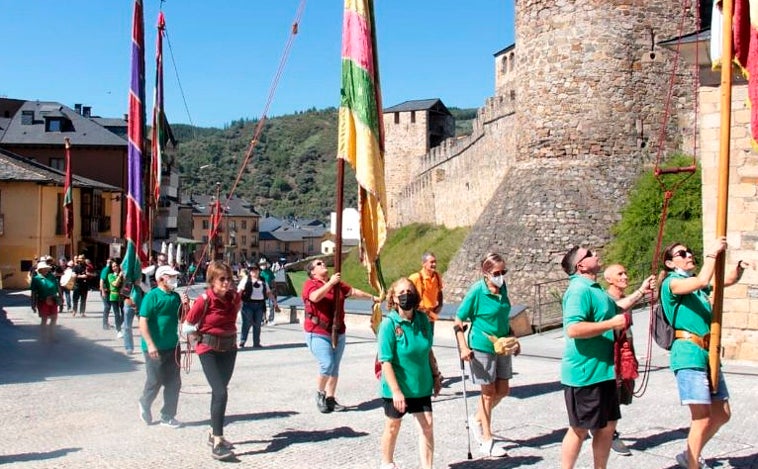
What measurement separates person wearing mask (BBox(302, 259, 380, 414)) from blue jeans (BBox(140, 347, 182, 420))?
143 centimetres

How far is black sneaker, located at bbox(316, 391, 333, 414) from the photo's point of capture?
8.38 meters

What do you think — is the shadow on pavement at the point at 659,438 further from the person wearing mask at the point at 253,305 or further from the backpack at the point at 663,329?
the person wearing mask at the point at 253,305

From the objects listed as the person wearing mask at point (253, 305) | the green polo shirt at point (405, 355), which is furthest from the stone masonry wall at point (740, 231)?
the person wearing mask at point (253, 305)

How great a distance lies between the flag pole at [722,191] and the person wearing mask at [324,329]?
3.73 m

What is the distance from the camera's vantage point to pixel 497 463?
6395 mm

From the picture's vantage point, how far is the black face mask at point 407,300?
18.8ft

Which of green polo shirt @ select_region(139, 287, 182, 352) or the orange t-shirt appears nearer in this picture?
green polo shirt @ select_region(139, 287, 182, 352)

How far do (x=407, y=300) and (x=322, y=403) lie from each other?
10.1 ft

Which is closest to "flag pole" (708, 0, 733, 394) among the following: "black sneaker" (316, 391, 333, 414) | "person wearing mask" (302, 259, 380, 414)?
"person wearing mask" (302, 259, 380, 414)

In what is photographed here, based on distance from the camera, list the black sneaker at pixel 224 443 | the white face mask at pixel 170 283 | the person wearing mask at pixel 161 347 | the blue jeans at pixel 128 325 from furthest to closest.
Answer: the blue jeans at pixel 128 325 → the white face mask at pixel 170 283 → the person wearing mask at pixel 161 347 → the black sneaker at pixel 224 443

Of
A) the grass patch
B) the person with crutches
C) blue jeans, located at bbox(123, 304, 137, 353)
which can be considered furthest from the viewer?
the grass patch

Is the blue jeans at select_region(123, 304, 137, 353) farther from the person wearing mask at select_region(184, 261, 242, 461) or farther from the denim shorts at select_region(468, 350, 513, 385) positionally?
the denim shorts at select_region(468, 350, 513, 385)

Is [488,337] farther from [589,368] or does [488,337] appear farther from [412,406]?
[589,368]

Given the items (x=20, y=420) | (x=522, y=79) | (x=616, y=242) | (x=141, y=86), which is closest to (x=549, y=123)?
(x=522, y=79)
